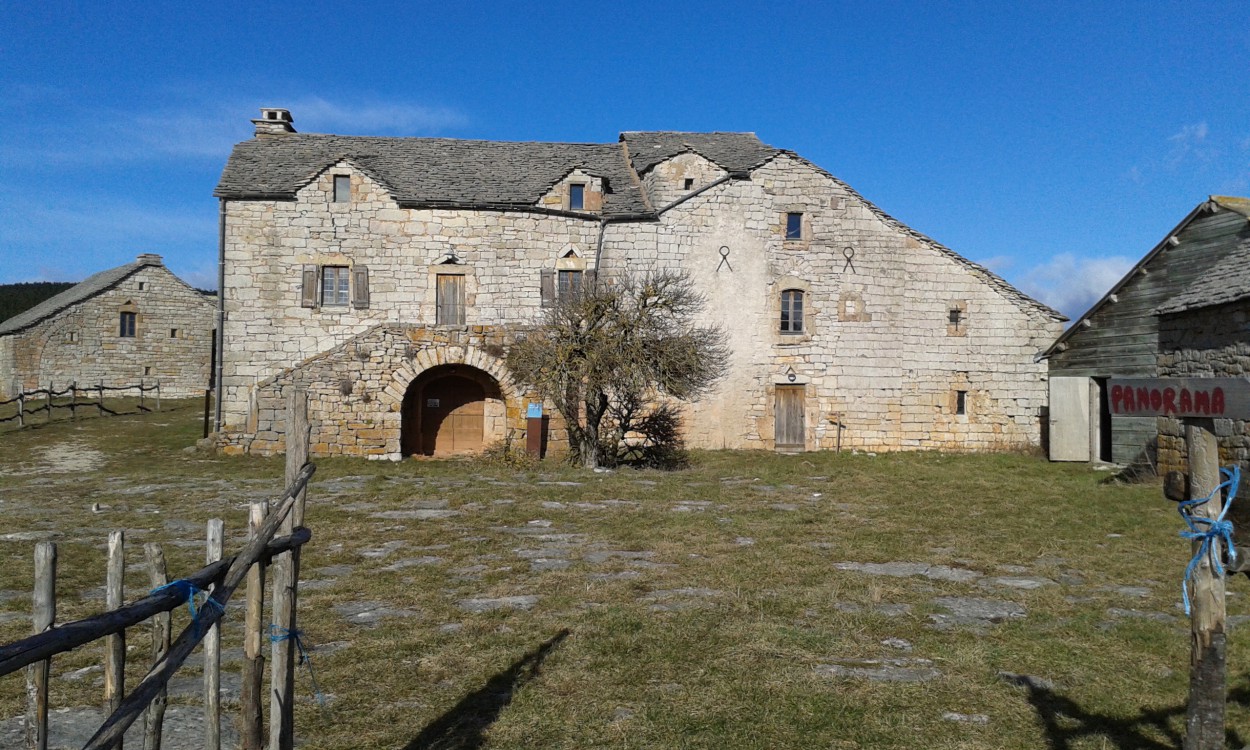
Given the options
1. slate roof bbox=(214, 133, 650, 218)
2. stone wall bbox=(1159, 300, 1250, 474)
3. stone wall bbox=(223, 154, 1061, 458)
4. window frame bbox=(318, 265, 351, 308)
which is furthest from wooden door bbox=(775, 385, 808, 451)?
window frame bbox=(318, 265, 351, 308)

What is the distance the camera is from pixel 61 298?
37562mm

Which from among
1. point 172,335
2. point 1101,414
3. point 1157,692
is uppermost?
point 172,335

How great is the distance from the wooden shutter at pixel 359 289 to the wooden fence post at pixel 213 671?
1871cm

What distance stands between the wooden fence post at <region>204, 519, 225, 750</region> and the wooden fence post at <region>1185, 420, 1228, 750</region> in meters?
4.34

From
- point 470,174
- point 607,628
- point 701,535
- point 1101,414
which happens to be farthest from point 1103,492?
point 470,174

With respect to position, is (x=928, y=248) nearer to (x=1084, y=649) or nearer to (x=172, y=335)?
(x=1084, y=649)

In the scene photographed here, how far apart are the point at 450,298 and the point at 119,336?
72.3 ft

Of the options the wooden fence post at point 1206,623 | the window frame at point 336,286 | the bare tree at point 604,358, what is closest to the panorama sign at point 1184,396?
the wooden fence post at point 1206,623

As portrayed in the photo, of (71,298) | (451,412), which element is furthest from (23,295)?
(451,412)

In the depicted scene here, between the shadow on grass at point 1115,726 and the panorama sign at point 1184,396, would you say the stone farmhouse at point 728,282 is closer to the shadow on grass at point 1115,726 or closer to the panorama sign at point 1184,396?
the shadow on grass at point 1115,726

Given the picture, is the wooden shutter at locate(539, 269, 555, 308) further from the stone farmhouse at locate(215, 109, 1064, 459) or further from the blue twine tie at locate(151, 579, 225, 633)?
the blue twine tie at locate(151, 579, 225, 633)

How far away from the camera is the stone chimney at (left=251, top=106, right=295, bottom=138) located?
24.6m

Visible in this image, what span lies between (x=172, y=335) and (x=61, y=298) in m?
5.60

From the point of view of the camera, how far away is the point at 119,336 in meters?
35.9
